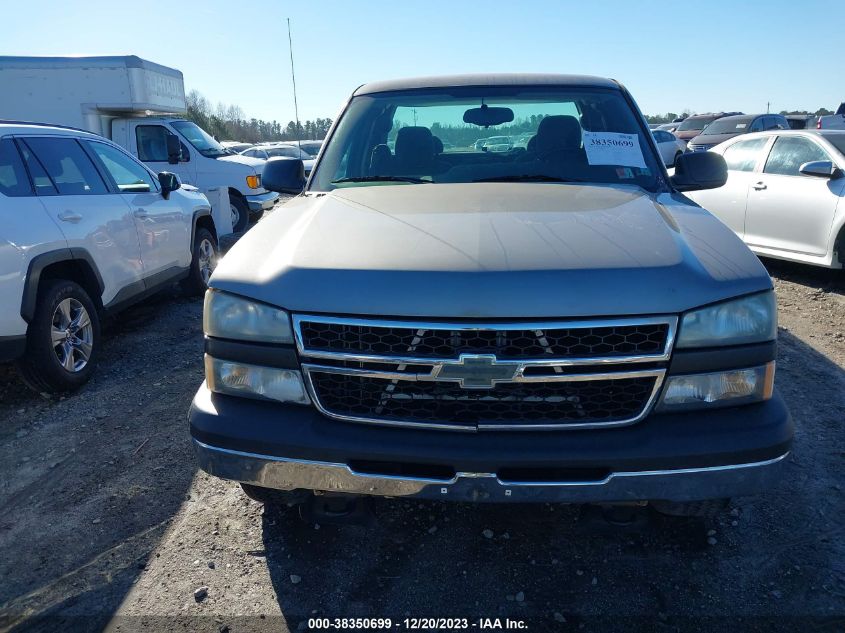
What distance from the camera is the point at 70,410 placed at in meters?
4.07

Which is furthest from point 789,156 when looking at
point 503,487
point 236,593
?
point 236,593

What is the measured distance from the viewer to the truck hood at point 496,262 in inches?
74.6

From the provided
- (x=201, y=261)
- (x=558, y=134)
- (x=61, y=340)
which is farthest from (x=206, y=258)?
(x=558, y=134)

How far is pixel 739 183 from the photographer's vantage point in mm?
7406

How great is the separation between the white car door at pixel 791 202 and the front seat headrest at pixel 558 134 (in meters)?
4.27

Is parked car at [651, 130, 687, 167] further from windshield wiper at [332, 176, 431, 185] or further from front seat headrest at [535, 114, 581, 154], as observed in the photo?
windshield wiper at [332, 176, 431, 185]

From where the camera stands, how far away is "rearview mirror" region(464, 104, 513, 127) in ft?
11.5

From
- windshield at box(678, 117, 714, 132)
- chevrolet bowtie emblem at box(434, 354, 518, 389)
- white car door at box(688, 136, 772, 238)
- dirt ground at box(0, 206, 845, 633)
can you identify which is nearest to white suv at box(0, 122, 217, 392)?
dirt ground at box(0, 206, 845, 633)

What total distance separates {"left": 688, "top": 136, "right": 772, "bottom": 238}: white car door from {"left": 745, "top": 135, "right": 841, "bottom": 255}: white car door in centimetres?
11

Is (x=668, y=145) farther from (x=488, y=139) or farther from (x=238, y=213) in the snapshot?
(x=488, y=139)

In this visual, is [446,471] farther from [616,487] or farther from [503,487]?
[616,487]

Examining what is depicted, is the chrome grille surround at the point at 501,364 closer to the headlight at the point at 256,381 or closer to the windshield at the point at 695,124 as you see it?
the headlight at the point at 256,381

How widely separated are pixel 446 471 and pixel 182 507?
1609mm

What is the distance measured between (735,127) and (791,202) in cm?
1248
